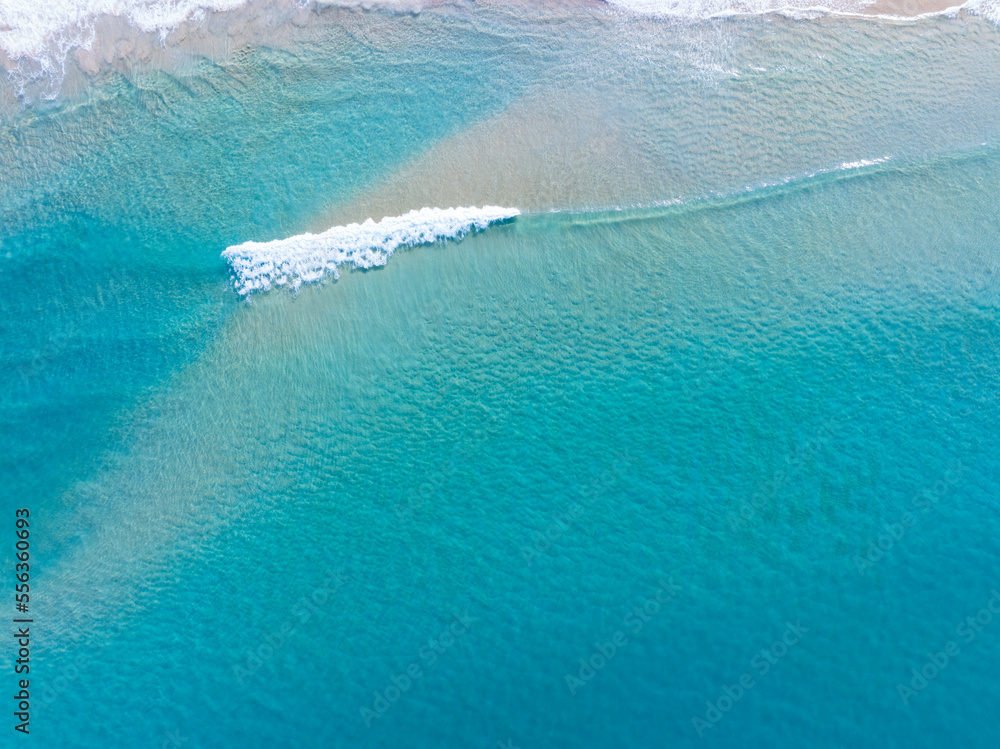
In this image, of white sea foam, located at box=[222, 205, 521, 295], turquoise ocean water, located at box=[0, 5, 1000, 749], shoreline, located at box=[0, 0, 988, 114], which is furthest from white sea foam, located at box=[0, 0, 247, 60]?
white sea foam, located at box=[222, 205, 521, 295]

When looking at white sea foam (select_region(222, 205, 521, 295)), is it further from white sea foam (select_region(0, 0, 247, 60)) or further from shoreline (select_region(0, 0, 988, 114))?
white sea foam (select_region(0, 0, 247, 60))

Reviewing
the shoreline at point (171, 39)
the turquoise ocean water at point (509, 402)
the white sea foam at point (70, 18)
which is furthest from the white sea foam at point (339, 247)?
the white sea foam at point (70, 18)

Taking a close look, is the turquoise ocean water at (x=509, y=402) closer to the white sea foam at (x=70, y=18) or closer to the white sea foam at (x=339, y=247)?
the white sea foam at (x=339, y=247)

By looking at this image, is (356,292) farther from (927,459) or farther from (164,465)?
(927,459)

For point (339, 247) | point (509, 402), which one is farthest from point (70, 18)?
point (509, 402)

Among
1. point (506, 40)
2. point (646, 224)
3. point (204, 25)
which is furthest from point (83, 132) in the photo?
point (646, 224)
